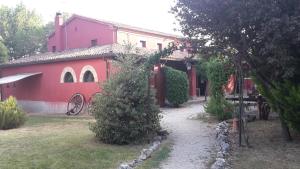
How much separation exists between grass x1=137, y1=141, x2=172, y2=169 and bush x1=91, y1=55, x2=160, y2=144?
0.98 metres

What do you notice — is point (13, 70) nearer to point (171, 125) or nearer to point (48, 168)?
point (171, 125)

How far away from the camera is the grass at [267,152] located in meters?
9.05

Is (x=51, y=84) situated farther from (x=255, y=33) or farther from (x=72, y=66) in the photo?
(x=255, y=33)

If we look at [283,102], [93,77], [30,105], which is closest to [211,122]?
[283,102]

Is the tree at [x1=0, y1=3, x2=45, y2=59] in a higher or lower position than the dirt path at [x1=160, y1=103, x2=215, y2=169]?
higher

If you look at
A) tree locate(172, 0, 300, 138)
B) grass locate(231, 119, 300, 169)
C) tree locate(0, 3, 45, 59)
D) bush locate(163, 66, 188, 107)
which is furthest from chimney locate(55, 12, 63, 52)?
grass locate(231, 119, 300, 169)

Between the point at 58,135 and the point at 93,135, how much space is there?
127 centimetres

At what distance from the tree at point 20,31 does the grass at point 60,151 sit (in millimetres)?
34803

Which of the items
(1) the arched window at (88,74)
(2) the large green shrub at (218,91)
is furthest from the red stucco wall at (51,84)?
(2) the large green shrub at (218,91)

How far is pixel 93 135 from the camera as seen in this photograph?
518 inches

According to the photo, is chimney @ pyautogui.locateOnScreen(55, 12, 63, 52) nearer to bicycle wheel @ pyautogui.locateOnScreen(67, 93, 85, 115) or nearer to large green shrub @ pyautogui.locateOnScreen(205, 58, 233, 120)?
bicycle wheel @ pyautogui.locateOnScreen(67, 93, 85, 115)

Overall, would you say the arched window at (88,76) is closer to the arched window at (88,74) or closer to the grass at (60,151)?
the arched window at (88,74)

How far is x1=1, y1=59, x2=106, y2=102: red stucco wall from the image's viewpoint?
2202 cm

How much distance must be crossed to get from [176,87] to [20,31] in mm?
29714
